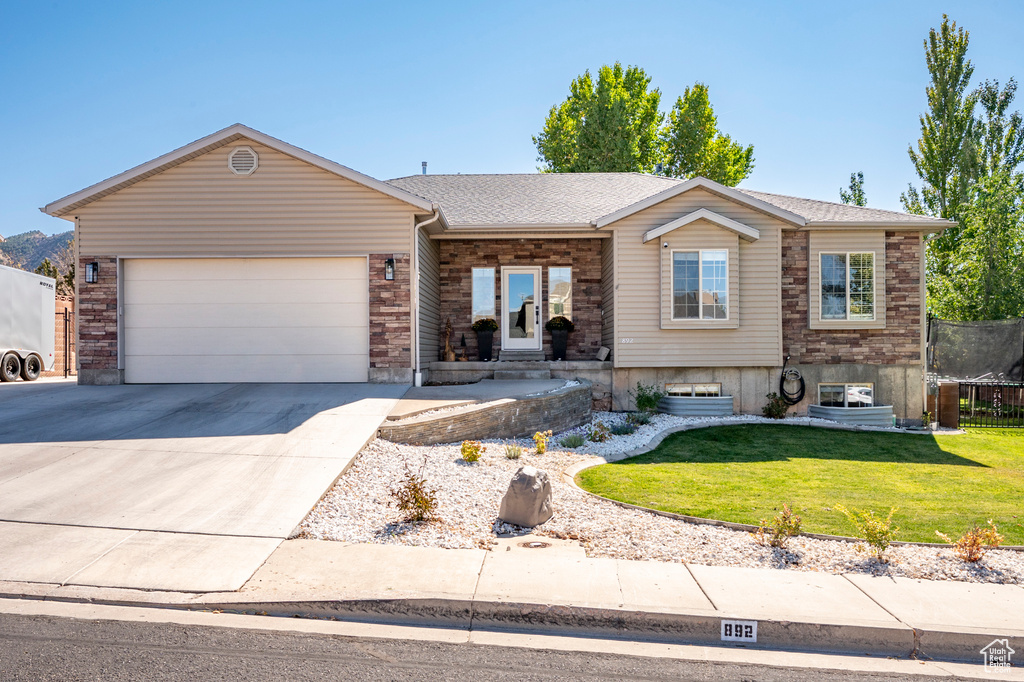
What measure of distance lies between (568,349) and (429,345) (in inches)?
131

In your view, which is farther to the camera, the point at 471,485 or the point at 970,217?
the point at 970,217

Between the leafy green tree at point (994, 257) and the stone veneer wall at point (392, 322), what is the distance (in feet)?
56.0

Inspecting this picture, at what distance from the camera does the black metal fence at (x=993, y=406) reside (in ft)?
42.1

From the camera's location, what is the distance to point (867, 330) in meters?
12.5

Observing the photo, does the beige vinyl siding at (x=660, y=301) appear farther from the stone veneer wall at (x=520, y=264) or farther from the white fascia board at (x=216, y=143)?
the white fascia board at (x=216, y=143)

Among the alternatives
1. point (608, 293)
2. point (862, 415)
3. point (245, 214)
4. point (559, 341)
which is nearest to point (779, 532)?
point (608, 293)

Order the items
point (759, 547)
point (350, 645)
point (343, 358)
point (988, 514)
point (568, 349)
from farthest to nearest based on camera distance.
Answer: point (568, 349)
point (343, 358)
point (988, 514)
point (759, 547)
point (350, 645)

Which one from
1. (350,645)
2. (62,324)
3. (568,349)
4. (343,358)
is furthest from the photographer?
(62,324)

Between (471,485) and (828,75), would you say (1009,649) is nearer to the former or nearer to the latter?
(471,485)

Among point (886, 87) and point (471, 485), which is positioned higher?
point (886, 87)

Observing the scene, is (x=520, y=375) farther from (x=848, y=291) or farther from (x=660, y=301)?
(x=848, y=291)

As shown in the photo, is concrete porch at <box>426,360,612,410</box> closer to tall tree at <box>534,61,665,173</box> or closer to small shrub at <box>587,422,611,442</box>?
small shrub at <box>587,422,611,442</box>

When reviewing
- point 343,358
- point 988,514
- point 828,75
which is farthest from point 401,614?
point 828,75

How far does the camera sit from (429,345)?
12.2 metres
